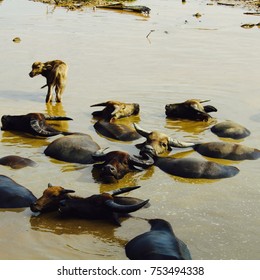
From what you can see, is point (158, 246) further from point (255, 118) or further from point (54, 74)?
point (54, 74)

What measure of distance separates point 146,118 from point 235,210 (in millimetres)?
4024

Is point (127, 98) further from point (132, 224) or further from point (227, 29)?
point (227, 29)

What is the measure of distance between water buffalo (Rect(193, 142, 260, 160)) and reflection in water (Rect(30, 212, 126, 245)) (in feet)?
8.57

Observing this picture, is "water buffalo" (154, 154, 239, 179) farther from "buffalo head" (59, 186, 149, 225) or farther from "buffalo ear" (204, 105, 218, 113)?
"buffalo ear" (204, 105, 218, 113)

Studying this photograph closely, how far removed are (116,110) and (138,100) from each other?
56.6 inches

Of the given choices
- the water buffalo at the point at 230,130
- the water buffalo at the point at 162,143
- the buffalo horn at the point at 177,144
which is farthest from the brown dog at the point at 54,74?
the buffalo horn at the point at 177,144

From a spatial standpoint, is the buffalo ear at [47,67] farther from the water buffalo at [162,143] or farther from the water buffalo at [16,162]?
the water buffalo at [16,162]

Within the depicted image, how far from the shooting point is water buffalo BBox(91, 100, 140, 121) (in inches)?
377

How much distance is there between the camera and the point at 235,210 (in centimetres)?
616

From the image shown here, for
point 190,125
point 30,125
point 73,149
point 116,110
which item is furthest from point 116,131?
point 190,125

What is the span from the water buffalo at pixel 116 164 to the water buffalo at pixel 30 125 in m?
1.52

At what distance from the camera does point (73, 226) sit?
225 inches

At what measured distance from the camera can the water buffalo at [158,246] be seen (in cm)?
478
